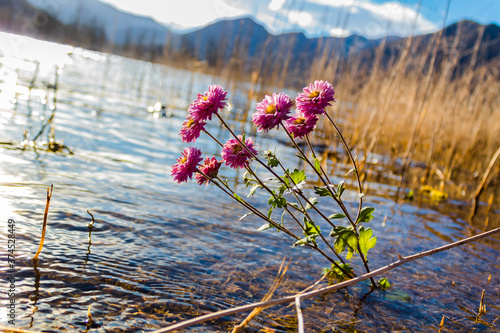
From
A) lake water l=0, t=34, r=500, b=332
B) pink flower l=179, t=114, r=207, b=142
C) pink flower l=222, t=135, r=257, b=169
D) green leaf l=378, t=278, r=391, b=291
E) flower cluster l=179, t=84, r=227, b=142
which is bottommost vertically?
lake water l=0, t=34, r=500, b=332

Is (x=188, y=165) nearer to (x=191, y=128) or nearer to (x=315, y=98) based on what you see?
(x=191, y=128)

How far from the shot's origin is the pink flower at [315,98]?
5.48 feet

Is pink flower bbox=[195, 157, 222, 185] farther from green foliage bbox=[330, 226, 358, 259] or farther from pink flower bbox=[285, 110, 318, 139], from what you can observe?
green foliage bbox=[330, 226, 358, 259]

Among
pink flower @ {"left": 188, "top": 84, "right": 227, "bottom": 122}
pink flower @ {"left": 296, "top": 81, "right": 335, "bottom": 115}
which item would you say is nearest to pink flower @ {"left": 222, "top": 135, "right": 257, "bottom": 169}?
pink flower @ {"left": 188, "top": 84, "right": 227, "bottom": 122}

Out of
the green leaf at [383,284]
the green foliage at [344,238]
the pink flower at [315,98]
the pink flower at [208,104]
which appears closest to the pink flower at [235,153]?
the pink flower at [208,104]

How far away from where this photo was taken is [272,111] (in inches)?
63.7

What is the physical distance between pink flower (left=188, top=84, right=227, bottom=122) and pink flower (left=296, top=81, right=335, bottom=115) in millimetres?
350

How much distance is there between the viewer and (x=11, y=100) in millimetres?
7605

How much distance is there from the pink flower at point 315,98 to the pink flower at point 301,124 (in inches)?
1.1

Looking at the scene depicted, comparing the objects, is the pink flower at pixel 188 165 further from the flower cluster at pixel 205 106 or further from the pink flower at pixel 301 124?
the pink flower at pixel 301 124

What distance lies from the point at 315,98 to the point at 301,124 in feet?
0.44

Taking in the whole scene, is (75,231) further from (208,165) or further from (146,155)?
(146,155)

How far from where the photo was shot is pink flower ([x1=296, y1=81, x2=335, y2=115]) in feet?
5.48

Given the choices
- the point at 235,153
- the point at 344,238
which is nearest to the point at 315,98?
the point at 235,153
